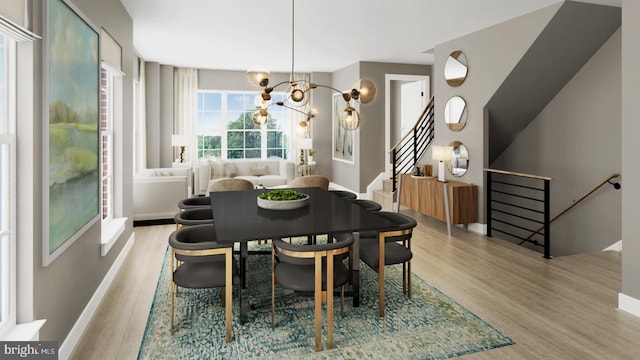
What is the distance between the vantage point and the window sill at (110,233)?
3.42m

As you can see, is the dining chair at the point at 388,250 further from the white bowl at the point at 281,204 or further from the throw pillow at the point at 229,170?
the throw pillow at the point at 229,170

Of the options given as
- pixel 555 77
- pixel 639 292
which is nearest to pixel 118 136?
pixel 639 292

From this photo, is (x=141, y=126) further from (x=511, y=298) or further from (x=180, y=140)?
(x=511, y=298)

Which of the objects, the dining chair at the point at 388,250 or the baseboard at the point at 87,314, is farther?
the dining chair at the point at 388,250

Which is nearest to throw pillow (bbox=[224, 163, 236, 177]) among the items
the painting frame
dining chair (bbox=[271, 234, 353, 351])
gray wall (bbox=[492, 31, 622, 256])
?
the painting frame

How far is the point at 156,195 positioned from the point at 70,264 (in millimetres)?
3421

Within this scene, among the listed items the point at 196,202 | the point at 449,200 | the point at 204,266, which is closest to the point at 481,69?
the point at 449,200

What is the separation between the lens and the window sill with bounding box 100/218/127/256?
3.42m

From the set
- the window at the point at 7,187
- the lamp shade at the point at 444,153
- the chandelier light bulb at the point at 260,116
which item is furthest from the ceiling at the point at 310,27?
the window at the point at 7,187

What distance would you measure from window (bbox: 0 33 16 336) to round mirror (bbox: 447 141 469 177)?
17.2ft

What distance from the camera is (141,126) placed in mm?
7844

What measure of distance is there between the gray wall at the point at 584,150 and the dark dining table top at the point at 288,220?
3647 millimetres

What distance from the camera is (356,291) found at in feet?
10.0

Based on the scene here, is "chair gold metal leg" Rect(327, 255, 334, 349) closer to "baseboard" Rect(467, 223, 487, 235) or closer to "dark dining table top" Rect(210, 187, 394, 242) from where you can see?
"dark dining table top" Rect(210, 187, 394, 242)
